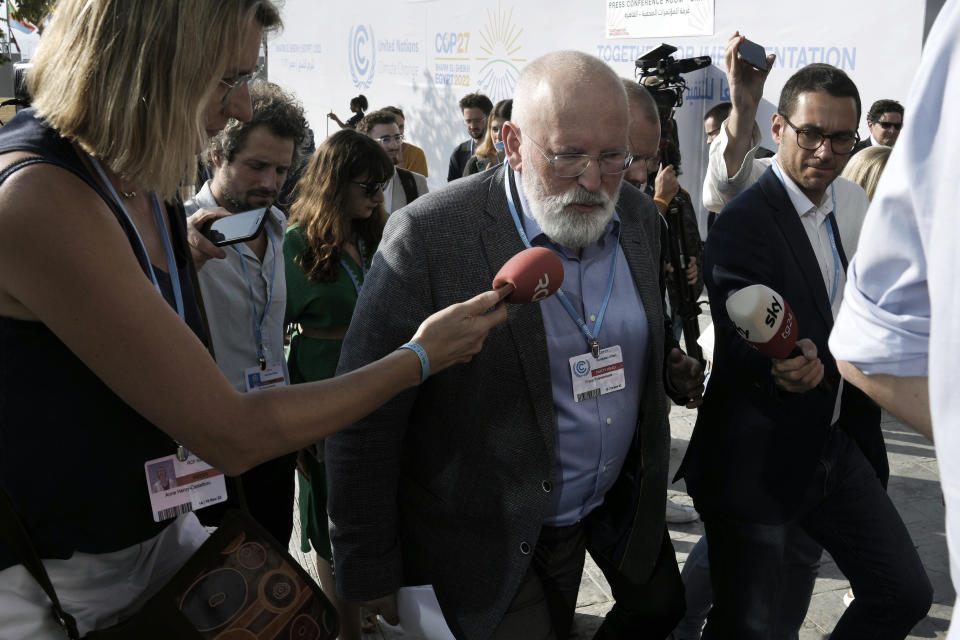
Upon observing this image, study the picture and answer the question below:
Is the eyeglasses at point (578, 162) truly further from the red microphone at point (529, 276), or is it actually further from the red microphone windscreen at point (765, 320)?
the red microphone windscreen at point (765, 320)

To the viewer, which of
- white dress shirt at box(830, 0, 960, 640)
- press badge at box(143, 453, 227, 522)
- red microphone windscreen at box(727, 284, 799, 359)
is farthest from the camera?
red microphone windscreen at box(727, 284, 799, 359)

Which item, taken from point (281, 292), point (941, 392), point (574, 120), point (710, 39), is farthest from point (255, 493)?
point (710, 39)

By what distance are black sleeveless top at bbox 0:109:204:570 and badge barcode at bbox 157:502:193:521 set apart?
3cm

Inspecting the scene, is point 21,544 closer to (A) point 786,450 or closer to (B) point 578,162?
(B) point 578,162

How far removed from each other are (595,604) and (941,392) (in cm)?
320

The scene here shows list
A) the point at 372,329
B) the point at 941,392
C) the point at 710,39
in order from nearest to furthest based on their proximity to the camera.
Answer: the point at 941,392, the point at 372,329, the point at 710,39

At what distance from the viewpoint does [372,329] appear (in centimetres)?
233

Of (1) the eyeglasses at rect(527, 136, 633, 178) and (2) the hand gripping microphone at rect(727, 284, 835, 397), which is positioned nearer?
(1) the eyeglasses at rect(527, 136, 633, 178)

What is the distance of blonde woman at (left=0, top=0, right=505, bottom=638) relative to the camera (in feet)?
4.80

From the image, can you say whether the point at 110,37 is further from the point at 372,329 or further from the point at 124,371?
the point at 372,329

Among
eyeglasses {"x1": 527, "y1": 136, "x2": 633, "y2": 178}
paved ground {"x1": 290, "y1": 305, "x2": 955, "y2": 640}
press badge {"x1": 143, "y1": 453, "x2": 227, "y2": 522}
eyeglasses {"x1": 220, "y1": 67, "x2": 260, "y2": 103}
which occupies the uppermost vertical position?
eyeglasses {"x1": 220, "y1": 67, "x2": 260, "y2": 103}

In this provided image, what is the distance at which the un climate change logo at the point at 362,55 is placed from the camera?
15.8 metres

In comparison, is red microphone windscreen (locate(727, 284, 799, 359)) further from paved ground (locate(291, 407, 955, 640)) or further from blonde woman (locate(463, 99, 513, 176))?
blonde woman (locate(463, 99, 513, 176))

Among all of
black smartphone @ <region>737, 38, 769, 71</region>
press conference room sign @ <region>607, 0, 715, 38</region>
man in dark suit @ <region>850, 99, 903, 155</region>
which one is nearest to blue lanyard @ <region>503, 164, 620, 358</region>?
black smartphone @ <region>737, 38, 769, 71</region>
